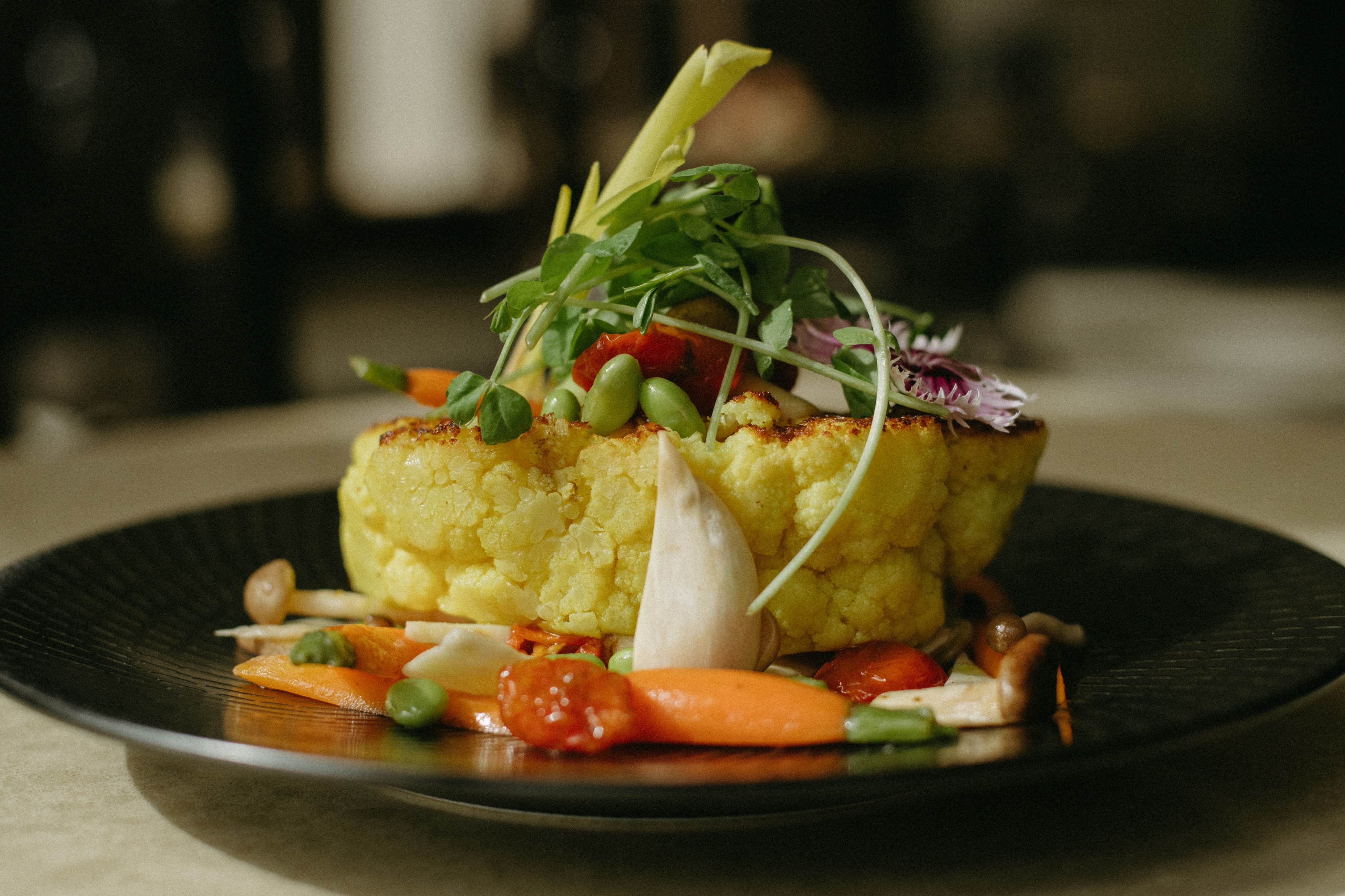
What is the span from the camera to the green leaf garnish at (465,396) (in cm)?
127

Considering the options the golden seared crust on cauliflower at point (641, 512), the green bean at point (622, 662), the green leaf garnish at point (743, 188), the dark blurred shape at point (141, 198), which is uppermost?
the dark blurred shape at point (141, 198)

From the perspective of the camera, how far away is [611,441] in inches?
50.8

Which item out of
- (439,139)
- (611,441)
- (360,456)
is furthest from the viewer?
(439,139)

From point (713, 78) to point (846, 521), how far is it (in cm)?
53

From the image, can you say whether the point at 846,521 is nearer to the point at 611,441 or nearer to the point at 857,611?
the point at 857,611

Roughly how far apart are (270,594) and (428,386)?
0.33m

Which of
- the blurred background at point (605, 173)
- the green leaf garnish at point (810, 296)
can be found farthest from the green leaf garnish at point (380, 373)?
the blurred background at point (605, 173)

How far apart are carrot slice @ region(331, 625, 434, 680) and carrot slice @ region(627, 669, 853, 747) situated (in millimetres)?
339

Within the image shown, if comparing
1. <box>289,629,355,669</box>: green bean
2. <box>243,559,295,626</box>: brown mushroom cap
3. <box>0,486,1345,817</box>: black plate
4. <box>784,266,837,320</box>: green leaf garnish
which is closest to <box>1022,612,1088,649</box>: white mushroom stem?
<box>0,486,1345,817</box>: black plate

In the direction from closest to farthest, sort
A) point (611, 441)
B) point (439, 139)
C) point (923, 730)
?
point (923, 730) < point (611, 441) < point (439, 139)

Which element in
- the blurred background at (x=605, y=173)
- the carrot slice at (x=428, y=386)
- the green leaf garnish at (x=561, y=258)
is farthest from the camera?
the blurred background at (x=605, y=173)

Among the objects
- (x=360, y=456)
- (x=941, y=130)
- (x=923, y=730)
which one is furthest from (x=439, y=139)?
(x=923, y=730)

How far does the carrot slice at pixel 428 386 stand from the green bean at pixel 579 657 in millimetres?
426

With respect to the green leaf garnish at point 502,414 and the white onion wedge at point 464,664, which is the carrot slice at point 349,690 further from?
the green leaf garnish at point 502,414
